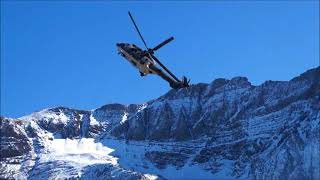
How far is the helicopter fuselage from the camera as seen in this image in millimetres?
77375

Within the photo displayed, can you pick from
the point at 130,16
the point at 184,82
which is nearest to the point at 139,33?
the point at 130,16

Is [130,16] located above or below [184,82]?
above

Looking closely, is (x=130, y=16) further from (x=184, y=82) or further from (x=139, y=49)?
(x=184, y=82)

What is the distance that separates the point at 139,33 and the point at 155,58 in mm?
2892

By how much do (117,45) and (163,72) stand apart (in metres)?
5.25

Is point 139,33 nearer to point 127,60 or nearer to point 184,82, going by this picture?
point 127,60

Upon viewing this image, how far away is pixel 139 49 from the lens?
78.3 m

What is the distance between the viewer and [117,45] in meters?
79.9

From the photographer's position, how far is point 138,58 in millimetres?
77625

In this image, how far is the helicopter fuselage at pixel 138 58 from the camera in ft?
254

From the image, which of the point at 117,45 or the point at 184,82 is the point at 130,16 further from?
the point at 184,82

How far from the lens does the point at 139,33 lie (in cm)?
7706

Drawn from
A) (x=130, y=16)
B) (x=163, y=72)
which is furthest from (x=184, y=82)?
(x=130, y=16)

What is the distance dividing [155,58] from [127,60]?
2701 mm
